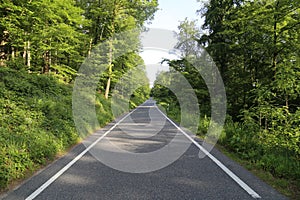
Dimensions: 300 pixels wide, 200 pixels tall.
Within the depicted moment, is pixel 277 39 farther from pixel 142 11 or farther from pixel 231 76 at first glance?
pixel 142 11

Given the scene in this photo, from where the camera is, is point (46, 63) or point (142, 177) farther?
point (46, 63)

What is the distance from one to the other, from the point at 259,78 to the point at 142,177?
421 inches

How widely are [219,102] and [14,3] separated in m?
13.6

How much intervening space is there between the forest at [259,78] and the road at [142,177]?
90 cm

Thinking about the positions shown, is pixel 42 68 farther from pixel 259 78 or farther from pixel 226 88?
pixel 259 78

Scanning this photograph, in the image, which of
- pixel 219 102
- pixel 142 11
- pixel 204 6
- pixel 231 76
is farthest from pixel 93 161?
pixel 142 11

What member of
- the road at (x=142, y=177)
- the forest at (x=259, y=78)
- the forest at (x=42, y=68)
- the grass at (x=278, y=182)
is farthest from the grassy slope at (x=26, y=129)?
the forest at (x=259, y=78)

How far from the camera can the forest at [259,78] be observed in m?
6.56

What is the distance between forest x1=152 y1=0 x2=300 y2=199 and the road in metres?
0.90

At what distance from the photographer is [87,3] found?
82.6ft

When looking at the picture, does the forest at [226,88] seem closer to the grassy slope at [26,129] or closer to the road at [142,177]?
the grassy slope at [26,129]

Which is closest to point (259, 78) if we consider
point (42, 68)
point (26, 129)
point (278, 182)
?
point (278, 182)

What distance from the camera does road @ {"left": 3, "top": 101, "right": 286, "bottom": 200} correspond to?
165 inches

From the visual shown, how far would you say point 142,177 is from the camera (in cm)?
513
